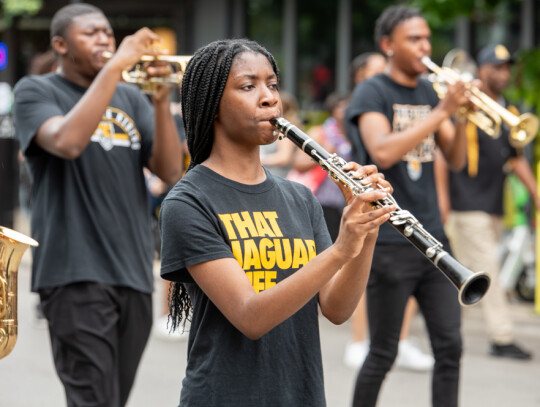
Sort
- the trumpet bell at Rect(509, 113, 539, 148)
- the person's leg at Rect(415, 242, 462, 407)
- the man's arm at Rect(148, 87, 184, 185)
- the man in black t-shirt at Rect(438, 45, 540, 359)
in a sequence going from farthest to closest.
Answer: the man in black t-shirt at Rect(438, 45, 540, 359)
the trumpet bell at Rect(509, 113, 539, 148)
the person's leg at Rect(415, 242, 462, 407)
the man's arm at Rect(148, 87, 184, 185)

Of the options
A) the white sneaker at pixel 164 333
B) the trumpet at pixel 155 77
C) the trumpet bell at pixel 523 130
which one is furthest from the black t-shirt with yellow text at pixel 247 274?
the white sneaker at pixel 164 333

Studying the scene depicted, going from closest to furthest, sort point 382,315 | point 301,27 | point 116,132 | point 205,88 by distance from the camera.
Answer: point 205,88
point 116,132
point 382,315
point 301,27

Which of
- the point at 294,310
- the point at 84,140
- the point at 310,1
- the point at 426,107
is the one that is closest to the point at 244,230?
the point at 294,310

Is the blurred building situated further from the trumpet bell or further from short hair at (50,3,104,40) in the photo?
short hair at (50,3,104,40)

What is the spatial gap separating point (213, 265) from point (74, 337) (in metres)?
1.52

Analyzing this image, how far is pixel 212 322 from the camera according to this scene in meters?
2.65

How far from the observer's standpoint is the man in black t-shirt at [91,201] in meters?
3.87

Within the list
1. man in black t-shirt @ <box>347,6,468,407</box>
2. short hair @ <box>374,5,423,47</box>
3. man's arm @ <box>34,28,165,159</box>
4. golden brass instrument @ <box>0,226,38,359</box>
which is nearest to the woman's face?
golden brass instrument @ <box>0,226,38,359</box>

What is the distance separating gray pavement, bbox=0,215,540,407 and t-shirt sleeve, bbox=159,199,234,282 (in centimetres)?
339

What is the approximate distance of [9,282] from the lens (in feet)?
10.5

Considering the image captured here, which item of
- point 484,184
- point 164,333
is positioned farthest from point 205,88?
point 164,333

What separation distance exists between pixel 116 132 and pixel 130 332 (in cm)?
88

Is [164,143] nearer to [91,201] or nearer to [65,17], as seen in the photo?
[91,201]

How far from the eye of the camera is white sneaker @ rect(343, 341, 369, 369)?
22.0 ft
